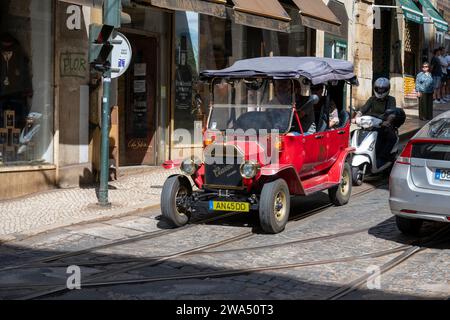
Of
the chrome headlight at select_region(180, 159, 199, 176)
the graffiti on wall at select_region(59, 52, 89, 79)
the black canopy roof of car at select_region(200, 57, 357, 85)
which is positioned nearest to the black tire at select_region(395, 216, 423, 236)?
the black canopy roof of car at select_region(200, 57, 357, 85)

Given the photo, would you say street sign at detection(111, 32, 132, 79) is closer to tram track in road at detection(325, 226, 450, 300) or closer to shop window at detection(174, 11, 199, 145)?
shop window at detection(174, 11, 199, 145)

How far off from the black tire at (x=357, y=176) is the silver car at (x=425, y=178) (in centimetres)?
421

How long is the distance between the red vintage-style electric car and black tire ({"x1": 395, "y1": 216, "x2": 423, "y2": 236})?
137 cm

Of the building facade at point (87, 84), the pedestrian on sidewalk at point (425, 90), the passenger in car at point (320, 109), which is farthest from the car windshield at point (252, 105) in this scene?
the pedestrian on sidewalk at point (425, 90)

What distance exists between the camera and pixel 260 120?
925 cm

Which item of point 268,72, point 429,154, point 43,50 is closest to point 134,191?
point 43,50

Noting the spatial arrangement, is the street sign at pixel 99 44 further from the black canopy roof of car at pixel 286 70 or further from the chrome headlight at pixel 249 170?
the chrome headlight at pixel 249 170

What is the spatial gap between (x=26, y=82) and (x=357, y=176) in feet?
19.2

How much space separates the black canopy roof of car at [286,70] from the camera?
904 cm

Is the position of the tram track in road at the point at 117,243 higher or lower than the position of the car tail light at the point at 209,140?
lower

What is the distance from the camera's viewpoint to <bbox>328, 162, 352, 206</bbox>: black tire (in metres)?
10.4

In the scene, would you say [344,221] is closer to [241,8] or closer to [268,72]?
[268,72]

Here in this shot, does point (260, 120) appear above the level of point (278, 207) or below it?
above
